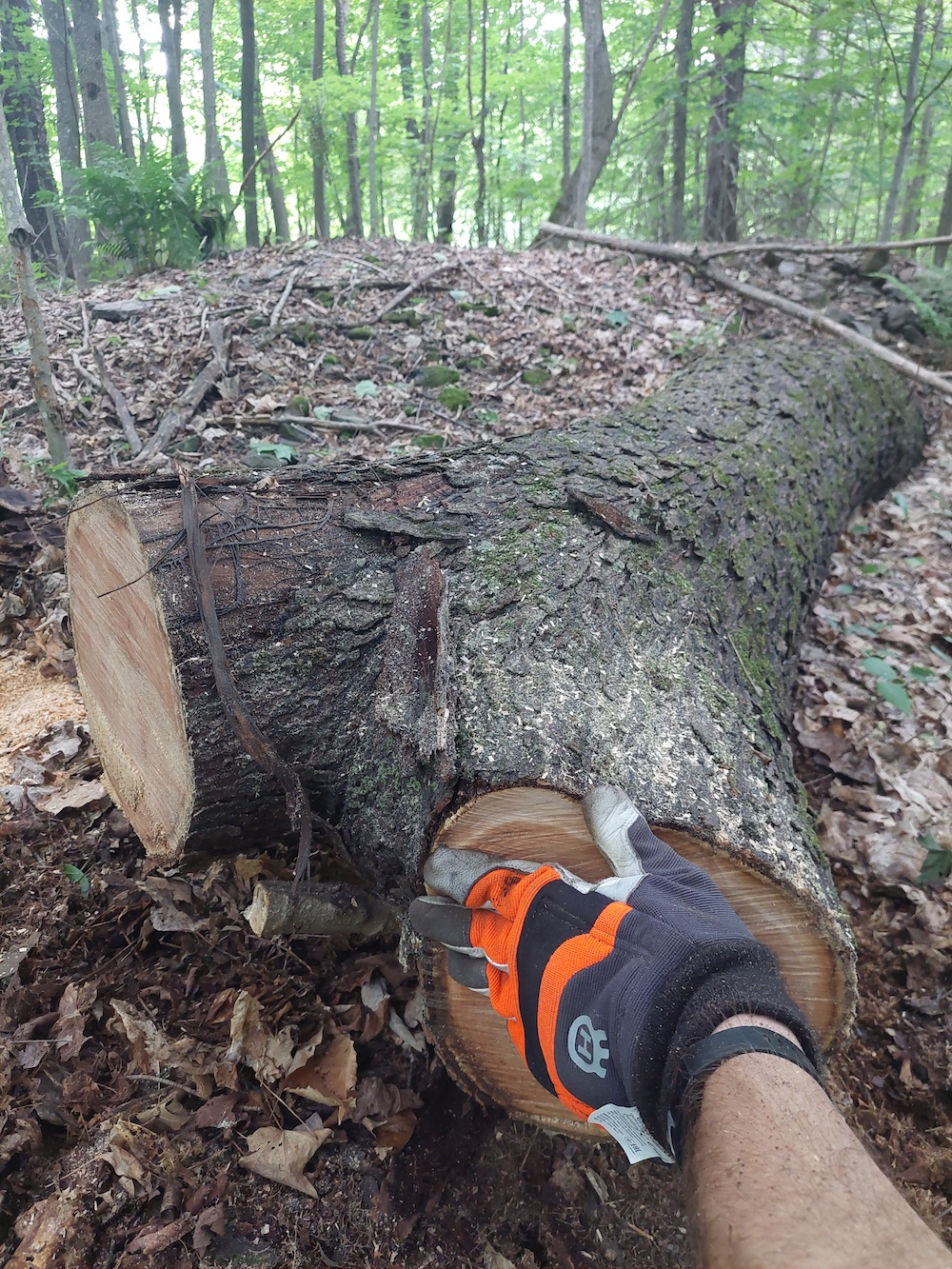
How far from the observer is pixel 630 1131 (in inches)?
52.7

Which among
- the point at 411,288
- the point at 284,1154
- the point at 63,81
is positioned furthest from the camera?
the point at 63,81

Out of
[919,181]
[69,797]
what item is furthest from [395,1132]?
[919,181]

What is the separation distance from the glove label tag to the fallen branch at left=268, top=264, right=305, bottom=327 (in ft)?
20.7

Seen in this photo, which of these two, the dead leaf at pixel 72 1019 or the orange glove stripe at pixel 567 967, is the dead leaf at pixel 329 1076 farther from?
the orange glove stripe at pixel 567 967

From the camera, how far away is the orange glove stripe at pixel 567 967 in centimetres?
138

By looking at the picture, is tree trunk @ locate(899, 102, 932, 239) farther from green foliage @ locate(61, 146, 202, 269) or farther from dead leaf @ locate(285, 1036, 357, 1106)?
dead leaf @ locate(285, 1036, 357, 1106)

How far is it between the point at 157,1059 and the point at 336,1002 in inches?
19.2

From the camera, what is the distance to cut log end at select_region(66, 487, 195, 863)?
6.05 feet

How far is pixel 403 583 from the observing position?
2.04 meters

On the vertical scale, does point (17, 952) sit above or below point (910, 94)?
below

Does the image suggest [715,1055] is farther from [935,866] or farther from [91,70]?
[91,70]

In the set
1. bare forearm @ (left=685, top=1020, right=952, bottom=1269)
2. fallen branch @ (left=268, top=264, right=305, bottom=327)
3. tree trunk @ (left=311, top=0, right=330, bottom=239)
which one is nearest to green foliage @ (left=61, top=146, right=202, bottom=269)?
fallen branch @ (left=268, top=264, right=305, bottom=327)

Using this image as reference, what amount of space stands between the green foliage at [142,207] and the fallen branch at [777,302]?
14.5 ft

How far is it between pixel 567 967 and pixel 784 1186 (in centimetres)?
49
